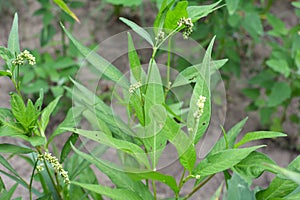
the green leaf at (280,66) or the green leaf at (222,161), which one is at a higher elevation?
the green leaf at (222,161)

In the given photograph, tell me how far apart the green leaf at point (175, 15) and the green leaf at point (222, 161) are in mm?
248

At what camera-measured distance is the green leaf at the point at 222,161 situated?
87 cm

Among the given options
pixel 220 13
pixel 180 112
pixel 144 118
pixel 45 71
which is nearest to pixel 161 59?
pixel 220 13

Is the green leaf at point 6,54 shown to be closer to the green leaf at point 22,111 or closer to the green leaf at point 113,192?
the green leaf at point 22,111

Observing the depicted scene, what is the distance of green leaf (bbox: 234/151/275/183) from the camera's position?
36.4 inches

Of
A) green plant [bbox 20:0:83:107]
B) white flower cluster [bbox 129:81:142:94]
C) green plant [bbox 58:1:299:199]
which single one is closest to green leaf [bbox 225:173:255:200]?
green plant [bbox 58:1:299:199]

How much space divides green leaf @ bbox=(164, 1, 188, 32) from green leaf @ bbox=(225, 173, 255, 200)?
0.29 meters

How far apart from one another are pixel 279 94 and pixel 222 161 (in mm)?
1119

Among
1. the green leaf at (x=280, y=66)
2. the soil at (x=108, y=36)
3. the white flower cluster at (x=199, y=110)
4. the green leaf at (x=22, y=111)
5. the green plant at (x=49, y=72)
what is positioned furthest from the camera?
the soil at (x=108, y=36)

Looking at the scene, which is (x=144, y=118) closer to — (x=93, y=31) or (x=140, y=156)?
→ (x=140, y=156)

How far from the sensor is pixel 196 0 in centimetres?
182

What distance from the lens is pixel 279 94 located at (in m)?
1.94

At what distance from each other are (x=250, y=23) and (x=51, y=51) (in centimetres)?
100

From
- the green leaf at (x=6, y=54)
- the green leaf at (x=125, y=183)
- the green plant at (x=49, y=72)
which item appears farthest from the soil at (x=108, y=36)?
the green leaf at (x=6, y=54)
